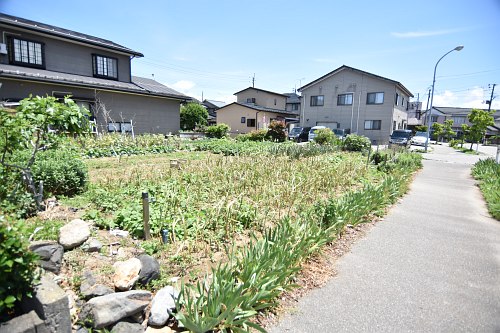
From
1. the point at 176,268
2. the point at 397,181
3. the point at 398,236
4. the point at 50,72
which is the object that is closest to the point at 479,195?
the point at 397,181

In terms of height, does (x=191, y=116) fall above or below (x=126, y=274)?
above

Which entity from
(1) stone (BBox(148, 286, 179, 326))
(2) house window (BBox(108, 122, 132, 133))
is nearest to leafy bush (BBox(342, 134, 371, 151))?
(2) house window (BBox(108, 122, 132, 133))

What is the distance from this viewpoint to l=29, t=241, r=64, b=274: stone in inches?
107

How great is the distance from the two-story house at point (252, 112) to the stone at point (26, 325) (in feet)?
93.9

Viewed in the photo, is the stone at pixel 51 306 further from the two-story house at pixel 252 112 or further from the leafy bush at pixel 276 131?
the two-story house at pixel 252 112

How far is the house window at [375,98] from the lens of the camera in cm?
2961

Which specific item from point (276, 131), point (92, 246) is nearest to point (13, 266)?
point (92, 246)

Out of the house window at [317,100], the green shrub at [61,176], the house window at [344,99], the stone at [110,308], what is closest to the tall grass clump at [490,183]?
the stone at [110,308]

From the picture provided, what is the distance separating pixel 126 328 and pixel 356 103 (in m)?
32.6

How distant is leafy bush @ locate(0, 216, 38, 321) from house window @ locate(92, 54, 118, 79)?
735 inches

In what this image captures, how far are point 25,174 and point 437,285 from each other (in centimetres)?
589

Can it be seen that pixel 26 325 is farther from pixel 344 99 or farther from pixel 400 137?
pixel 344 99

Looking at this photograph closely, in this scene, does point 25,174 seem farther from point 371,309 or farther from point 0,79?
point 0,79

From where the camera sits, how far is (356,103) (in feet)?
102
